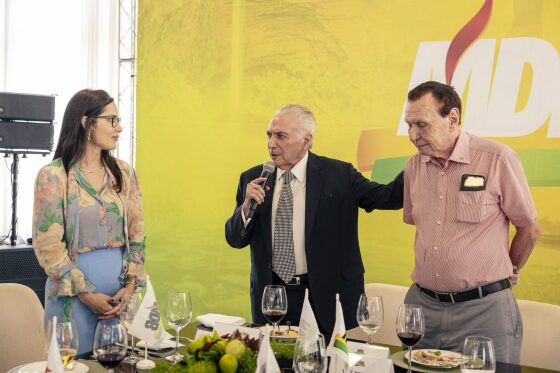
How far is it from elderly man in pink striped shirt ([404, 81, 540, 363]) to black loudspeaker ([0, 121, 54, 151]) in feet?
12.8

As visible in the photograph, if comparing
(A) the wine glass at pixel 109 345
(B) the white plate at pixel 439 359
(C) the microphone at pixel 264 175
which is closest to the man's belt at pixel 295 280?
(C) the microphone at pixel 264 175

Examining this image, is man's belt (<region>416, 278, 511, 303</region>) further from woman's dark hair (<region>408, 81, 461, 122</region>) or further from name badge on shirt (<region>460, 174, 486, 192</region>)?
woman's dark hair (<region>408, 81, 461, 122</region>)

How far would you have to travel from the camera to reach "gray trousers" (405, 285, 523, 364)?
2.74 metres

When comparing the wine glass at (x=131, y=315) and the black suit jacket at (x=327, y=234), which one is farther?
the black suit jacket at (x=327, y=234)

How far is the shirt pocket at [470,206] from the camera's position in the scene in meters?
2.78

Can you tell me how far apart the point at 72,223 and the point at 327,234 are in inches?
47.5

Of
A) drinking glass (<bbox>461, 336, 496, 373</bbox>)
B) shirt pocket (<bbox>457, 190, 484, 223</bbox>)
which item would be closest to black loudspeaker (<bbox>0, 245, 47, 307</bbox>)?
shirt pocket (<bbox>457, 190, 484, 223</bbox>)

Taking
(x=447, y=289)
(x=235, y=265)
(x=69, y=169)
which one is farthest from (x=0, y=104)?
(x=447, y=289)

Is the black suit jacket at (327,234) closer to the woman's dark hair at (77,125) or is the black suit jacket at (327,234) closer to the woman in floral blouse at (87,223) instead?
the woman in floral blouse at (87,223)

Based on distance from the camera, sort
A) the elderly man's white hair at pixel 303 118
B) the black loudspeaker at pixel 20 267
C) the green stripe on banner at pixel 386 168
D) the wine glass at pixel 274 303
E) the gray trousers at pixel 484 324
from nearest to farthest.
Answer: the wine glass at pixel 274 303 < the gray trousers at pixel 484 324 < the elderly man's white hair at pixel 303 118 < the green stripe on banner at pixel 386 168 < the black loudspeaker at pixel 20 267

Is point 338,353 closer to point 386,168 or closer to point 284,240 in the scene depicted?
point 284,240

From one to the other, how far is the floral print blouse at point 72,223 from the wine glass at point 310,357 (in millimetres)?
1583

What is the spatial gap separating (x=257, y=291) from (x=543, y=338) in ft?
4.31

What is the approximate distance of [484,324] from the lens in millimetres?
2744
